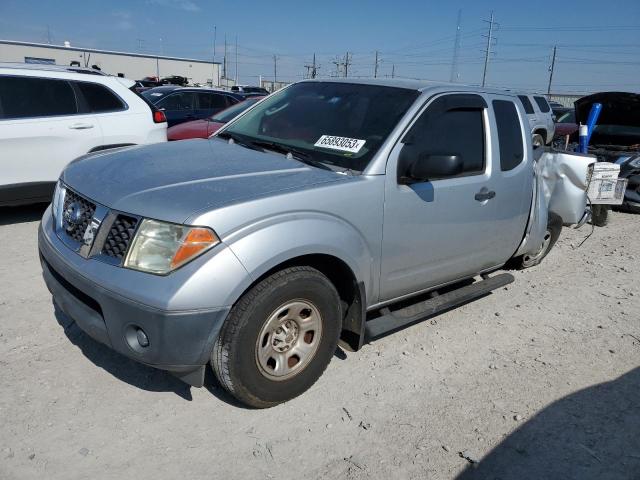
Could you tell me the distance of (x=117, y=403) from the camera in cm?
290

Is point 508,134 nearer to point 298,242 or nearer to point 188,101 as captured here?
point 298,242

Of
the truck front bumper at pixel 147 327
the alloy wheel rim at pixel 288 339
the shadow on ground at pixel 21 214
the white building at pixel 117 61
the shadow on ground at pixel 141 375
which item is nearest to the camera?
the truck front bumper at pixel 147 327

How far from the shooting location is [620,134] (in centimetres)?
932

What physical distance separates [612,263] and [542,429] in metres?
3.88

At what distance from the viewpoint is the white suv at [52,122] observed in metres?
5.74

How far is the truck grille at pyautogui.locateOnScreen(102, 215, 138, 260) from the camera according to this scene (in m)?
2.51

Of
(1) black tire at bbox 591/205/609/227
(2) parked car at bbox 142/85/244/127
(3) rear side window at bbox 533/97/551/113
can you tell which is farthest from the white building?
(1) black tire at bbox 591/205/609/227

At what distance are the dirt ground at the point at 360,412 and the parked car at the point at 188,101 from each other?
27.0 ft

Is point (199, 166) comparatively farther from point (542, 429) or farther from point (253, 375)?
point (542, 429)

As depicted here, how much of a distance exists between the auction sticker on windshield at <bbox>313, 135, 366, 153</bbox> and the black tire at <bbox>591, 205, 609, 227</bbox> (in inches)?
219

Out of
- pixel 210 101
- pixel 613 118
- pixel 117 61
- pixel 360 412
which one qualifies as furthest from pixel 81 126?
pixel 117 61

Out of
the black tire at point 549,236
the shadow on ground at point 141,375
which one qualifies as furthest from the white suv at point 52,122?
the black tire at point 549,236

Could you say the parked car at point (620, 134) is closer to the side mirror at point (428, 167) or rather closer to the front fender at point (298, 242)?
the side mirror at point (428, 167)

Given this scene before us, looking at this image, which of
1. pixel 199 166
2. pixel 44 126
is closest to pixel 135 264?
pixel 199 166
